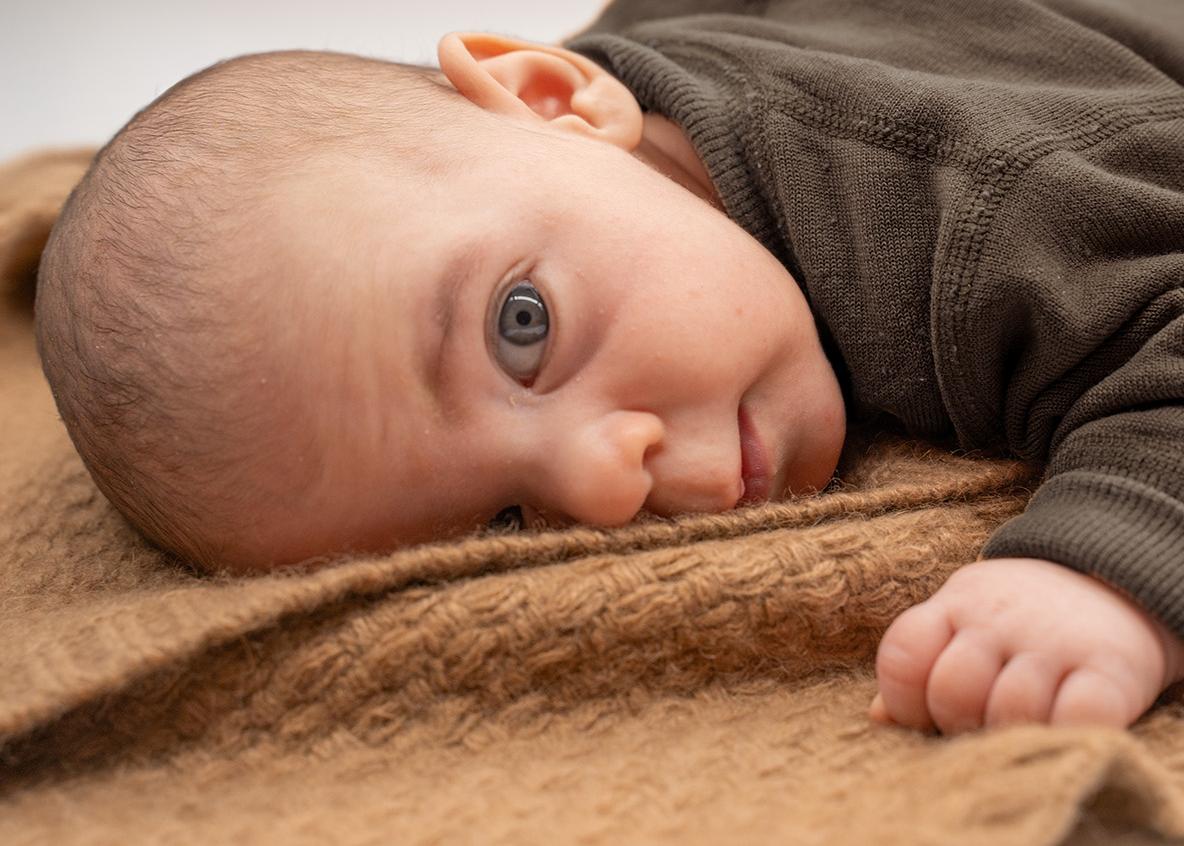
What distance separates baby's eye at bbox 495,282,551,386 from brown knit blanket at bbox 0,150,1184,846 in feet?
0.47

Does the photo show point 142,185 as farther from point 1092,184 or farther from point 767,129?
point 1092,184

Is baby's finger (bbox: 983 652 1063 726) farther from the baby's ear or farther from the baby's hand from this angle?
the baby's ear

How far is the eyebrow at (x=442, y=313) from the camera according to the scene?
0.86 metres

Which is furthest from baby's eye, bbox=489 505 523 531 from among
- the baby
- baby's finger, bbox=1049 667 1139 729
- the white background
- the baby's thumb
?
the white background

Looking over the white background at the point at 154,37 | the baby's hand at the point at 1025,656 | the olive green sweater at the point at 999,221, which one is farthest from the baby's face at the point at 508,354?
the white background at the point at 154,37

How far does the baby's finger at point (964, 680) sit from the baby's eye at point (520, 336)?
369 millimetres

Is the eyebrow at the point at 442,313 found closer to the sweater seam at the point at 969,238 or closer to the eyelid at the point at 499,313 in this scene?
the eyelid at the point at 499,313

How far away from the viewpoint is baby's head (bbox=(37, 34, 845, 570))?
33.2 inches

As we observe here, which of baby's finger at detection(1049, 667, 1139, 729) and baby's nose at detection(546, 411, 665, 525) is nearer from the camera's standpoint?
baby's finger at detection(1049, 667, 1139, 729)

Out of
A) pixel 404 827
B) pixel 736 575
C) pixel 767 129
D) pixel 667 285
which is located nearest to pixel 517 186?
pixel 667 285

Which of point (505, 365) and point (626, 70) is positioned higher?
point (626, 70)

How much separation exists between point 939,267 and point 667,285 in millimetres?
217

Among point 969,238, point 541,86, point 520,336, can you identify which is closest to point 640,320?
point 520,336

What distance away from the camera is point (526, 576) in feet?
2.55
